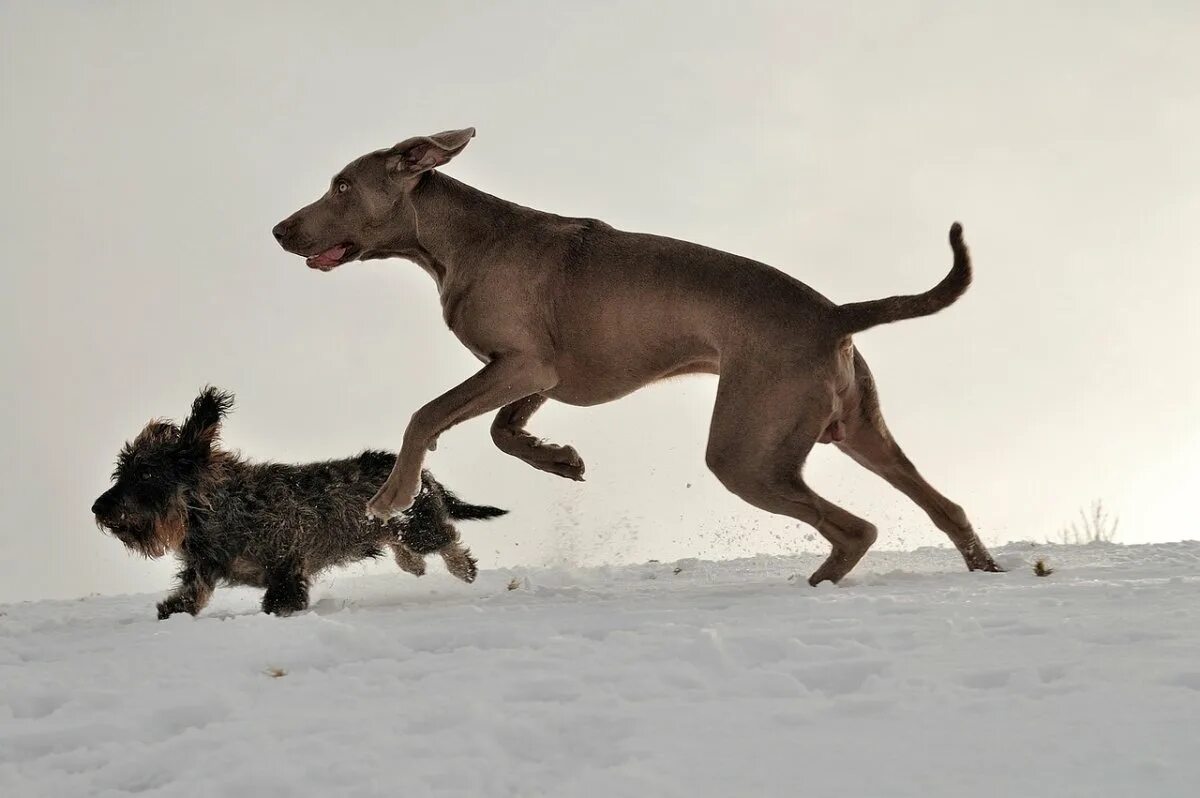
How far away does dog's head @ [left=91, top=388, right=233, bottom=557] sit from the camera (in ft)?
19.5

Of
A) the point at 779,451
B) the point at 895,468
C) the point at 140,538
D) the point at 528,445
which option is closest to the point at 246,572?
the point at 140,538

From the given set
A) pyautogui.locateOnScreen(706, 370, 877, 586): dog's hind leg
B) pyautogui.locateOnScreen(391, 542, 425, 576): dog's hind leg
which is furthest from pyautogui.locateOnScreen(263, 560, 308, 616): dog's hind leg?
pyautogui.locateOnScreen(706, 370, 877, 586): dog's hind leg

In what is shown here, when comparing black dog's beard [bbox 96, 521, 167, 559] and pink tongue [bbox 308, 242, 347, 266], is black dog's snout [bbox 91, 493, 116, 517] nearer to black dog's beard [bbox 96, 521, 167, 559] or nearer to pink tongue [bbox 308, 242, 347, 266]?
black dog's beard [bbox 96, 521, 167, 559]

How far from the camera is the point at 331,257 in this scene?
6.59 metres

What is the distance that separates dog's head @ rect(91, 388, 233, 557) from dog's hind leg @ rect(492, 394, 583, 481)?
1.47 metres

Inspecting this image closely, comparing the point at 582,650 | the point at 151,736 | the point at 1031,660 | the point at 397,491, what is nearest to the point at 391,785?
the point at 151,736

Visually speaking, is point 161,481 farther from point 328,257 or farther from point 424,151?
point 424,151

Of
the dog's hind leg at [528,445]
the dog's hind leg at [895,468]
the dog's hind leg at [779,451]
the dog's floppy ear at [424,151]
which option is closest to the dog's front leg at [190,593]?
the dog's hind leg at [528,445]

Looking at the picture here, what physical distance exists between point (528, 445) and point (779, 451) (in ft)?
5.22

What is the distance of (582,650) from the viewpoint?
3.65 metres

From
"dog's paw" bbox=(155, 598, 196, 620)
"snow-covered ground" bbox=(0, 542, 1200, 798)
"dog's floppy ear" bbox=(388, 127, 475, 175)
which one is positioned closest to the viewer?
"snow-covered ground" bbox=(0, 542, 1200, 798)

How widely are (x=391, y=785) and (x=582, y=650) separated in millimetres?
1084

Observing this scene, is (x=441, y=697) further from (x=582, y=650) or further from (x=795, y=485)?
(x=795, y=485)

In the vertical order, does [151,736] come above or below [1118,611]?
below
